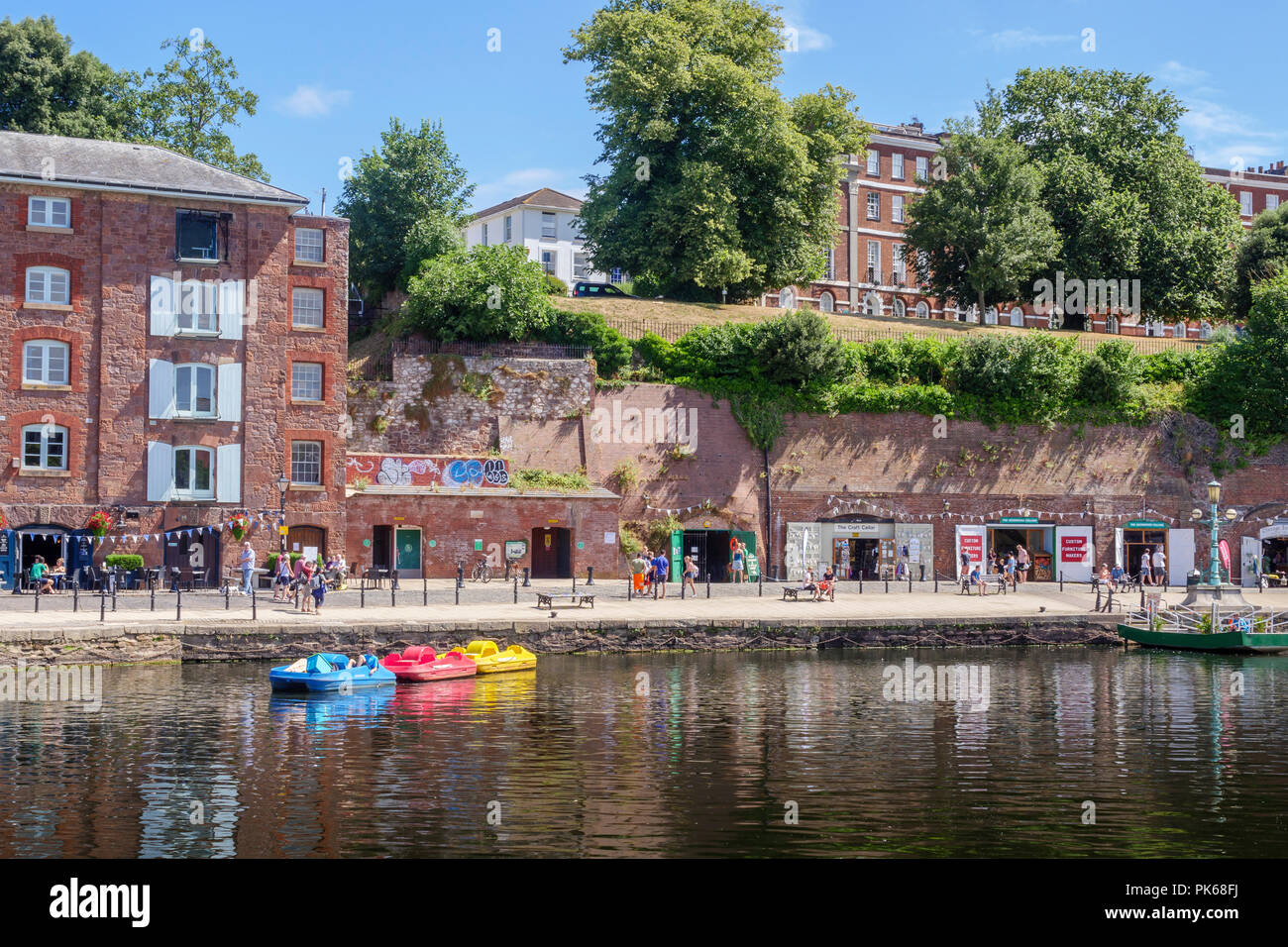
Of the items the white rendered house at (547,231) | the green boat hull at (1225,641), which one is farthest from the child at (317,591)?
the white rendered house at (547,231)

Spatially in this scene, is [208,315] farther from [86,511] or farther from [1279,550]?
[1279,550]

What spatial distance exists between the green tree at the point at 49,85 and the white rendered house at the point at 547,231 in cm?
3443

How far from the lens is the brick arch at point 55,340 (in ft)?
142

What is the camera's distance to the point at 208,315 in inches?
1793

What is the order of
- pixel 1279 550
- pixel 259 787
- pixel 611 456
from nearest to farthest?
pixel 259 787, pixel 611 456, pixel 1279 550

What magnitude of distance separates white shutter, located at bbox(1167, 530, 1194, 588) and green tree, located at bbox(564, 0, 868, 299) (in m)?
20.8

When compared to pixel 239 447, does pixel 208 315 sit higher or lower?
higher

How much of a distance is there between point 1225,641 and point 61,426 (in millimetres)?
38158

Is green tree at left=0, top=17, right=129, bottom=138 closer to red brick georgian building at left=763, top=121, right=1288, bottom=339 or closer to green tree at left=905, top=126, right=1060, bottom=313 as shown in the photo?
red brick georgian building at left=763, top=121, right=1288, bottom=339

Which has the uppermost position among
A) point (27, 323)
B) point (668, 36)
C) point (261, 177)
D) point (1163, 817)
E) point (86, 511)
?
point (668, 36)

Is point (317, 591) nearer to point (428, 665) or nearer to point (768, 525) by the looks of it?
point (428, 665)

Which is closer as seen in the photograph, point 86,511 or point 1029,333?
point 86,511
